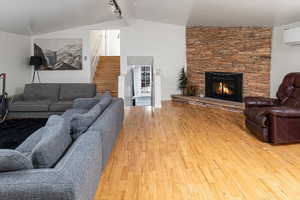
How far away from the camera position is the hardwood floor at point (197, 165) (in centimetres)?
273

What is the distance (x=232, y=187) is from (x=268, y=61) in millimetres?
5192

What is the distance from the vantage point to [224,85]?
819cm

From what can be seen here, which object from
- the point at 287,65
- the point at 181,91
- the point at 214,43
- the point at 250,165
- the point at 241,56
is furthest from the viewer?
the point at 181,91

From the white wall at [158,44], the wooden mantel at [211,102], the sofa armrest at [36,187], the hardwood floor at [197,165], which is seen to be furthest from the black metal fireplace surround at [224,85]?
the sofa armrest at [36,187]

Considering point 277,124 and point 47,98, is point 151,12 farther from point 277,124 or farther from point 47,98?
point 277,124

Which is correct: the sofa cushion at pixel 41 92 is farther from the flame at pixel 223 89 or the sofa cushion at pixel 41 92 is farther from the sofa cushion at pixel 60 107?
the flame at pixel 223 89

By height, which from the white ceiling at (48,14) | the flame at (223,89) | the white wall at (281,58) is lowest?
the flame at (223,89)

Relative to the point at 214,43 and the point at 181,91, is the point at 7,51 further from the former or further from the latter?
the point at 214,43

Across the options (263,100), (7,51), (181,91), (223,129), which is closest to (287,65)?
(263,100)

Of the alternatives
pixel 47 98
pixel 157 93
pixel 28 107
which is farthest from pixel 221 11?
pixel 28 107

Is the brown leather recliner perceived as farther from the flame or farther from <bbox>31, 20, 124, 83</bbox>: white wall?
<bbox>31, 20, 124, 83</bbox>: white wall

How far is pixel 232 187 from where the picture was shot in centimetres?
Result: 283

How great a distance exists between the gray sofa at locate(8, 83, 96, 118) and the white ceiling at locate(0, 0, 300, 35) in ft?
5.24

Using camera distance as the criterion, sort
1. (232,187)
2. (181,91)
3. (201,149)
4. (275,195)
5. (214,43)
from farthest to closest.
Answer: (181,91), (214,43), (201,149), (232,187), (275,195)
